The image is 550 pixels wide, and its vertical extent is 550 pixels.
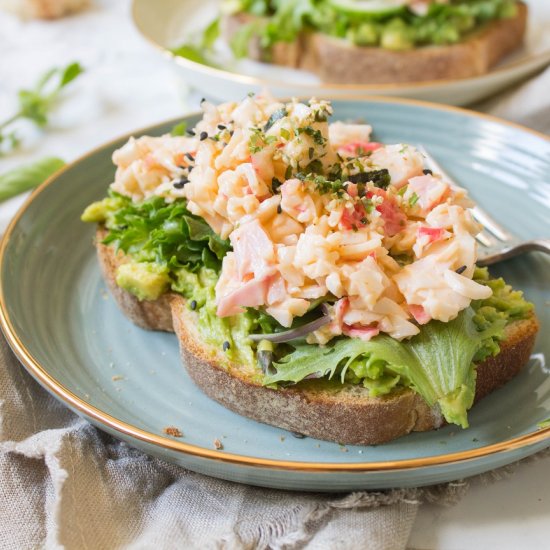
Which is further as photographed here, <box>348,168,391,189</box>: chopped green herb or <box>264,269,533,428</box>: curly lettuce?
<box>348,168,391,189</box>: chopped green herb

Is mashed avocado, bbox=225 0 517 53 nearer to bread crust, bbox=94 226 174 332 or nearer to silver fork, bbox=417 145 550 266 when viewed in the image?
silver fork, bbox=417 145 550 266

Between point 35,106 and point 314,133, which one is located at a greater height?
point 314,133

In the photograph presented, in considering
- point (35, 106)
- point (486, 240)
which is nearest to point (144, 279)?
point (486, 240)

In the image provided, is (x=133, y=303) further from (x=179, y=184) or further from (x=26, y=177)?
(x=26, y=177)

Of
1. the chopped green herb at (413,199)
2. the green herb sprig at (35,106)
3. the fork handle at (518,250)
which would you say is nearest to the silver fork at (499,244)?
the fork handle at (518,250)

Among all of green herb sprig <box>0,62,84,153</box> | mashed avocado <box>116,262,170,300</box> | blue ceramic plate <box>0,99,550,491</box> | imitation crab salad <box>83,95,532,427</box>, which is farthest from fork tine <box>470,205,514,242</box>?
green herb sprig <box>0,62,84,153</box>
